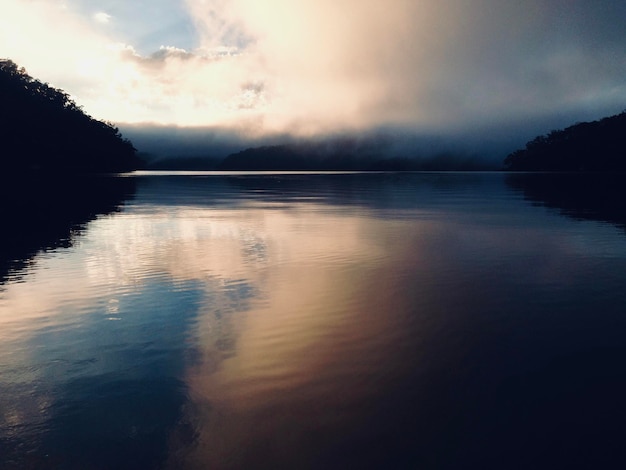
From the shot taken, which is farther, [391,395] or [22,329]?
[22,329]

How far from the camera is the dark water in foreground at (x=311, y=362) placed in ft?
26.0

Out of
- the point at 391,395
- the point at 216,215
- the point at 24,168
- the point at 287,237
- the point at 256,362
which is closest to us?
the point at 391,395

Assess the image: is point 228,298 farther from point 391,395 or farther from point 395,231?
point 395,231

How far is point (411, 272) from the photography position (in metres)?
21.6

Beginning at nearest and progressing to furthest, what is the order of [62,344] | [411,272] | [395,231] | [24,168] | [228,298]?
[62,344] < [228,298] < [411,272] < [395,231] < [24,168]

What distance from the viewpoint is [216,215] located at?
47.2 metres

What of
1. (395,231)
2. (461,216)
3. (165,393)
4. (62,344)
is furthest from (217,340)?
(461,216)

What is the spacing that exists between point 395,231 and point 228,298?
21254 millimetres

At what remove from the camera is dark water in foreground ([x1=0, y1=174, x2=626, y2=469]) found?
791 centimetres

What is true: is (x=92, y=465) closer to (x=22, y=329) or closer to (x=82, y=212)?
(x=22, y=329)

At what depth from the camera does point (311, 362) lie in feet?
36.6

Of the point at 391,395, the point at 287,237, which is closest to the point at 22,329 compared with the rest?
the point at 391,395

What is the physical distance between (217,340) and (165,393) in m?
3.05

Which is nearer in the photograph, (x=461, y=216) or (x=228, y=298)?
(x=228, y=298)
